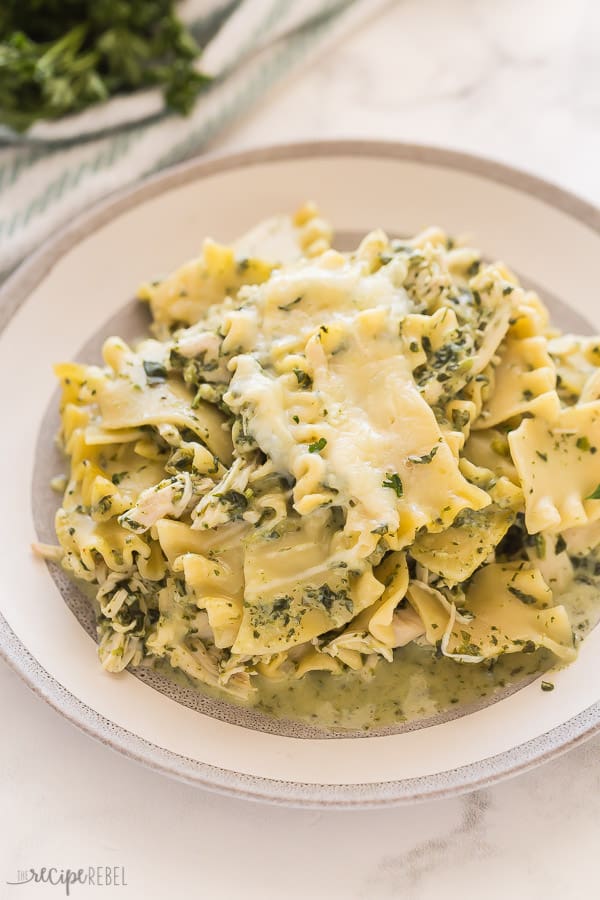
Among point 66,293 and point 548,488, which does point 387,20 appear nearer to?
point 66,293

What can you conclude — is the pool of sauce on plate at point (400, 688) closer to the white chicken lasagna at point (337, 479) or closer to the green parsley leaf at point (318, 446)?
the white chicken lasagna at point (337, 479)

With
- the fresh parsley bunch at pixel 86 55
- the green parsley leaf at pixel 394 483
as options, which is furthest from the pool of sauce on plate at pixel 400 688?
the fresh parsley bunch at pixel 86 55

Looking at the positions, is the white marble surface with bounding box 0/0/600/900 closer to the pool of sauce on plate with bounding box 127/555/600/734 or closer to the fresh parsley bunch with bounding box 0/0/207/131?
the pool of sauce on plate with bounding box 127/555/600/734

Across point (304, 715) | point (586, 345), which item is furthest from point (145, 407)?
point (586, 345)

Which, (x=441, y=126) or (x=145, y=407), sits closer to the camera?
(x=145, y=407)

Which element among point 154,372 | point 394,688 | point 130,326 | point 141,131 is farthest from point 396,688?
point 141,131

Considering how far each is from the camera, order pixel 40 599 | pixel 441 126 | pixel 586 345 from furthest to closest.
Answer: pixel 441 126 → pixel 586 345 → pixel 40 599

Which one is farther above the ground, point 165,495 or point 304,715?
point 165,495
